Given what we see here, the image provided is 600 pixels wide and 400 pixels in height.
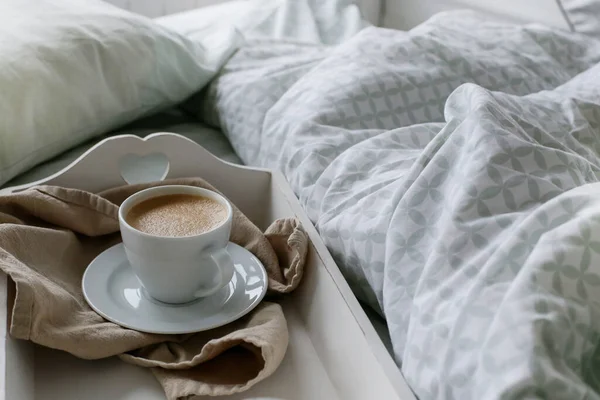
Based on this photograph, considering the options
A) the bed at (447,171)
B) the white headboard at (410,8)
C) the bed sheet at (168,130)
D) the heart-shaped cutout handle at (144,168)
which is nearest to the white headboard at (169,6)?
the white headboard at (410,8)

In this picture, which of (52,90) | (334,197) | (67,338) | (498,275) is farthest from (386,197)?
(52,90)

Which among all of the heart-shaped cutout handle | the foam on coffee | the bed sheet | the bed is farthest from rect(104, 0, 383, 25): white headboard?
the foam on coffee

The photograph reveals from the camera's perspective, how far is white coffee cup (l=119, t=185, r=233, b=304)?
0.58 m

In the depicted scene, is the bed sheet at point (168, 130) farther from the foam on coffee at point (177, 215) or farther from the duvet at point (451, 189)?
the foam on coffee at point (177, 215)

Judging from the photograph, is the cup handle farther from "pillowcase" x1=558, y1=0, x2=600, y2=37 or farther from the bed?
"pillowcase" x1=558, y1=0, x2=600, y2=37

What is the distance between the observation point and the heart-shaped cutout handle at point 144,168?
76 centimetres

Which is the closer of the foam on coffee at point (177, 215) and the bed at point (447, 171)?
Result: the bed at point (447, 171)

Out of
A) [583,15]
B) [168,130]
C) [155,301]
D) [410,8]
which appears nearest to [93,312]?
[155,301]

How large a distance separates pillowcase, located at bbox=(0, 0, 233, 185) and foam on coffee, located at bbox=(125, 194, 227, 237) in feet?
0.88

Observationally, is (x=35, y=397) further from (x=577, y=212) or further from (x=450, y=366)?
(x=577, y=212)

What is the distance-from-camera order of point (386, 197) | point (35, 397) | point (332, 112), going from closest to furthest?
1. point (35, 397)
2. point (386, 197)
3. point (332, 112)

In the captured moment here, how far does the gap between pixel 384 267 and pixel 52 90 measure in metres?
0.50

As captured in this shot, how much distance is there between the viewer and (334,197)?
0.70 meters

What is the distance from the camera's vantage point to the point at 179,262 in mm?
583
